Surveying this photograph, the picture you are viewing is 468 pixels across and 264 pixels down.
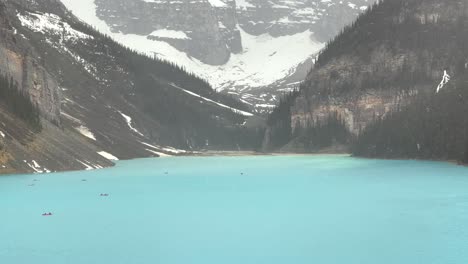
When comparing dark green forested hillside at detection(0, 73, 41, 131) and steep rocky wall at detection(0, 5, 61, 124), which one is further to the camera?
steep rocky wall at detection(0, 5, 61, 124)

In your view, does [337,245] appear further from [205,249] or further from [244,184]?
[244,184]

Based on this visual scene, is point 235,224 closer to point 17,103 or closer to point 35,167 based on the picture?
point 35,167

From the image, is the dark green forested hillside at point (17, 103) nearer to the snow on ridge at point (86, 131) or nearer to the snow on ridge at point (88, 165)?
the snow on ridge at point (88, 165)

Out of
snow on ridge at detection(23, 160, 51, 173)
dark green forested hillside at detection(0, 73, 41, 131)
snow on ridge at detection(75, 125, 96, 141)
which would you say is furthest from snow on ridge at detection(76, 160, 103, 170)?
snow on ridge at detection(75, 125, 96, 141)

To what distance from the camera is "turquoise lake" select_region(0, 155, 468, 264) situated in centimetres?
3481

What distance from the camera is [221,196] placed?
221 feet

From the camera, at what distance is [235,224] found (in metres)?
46.1

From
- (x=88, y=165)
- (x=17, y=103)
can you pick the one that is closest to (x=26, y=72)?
(x=17, y=103)

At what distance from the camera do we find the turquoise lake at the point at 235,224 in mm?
34812

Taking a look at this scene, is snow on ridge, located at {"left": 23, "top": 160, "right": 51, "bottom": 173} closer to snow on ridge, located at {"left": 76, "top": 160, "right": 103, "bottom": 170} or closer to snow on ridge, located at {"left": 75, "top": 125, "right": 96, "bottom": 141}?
snow on ridge, located at {"left": 76, "top": 160, "right": 103, "bottom": 170}

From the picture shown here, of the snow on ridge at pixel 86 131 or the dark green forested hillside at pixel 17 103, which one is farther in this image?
the snow on ridge at pixel 86 131

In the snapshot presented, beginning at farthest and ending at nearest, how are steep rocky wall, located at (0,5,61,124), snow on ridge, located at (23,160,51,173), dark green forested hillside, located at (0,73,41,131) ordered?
steep rocky wall, located at (0,5,61,124) → dark green forested hillside, located at (0,73,41,131) → snow on ridge, located at (23,160,51,173)

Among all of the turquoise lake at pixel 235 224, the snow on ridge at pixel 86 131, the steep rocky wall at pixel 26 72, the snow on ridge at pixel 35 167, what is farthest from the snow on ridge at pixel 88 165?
the snow on ridge at pixel 86 131

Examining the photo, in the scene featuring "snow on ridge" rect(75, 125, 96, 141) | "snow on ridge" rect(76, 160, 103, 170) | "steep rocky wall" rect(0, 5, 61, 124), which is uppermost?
"steep rocky wall" rect(0, 5, 61, 124)
